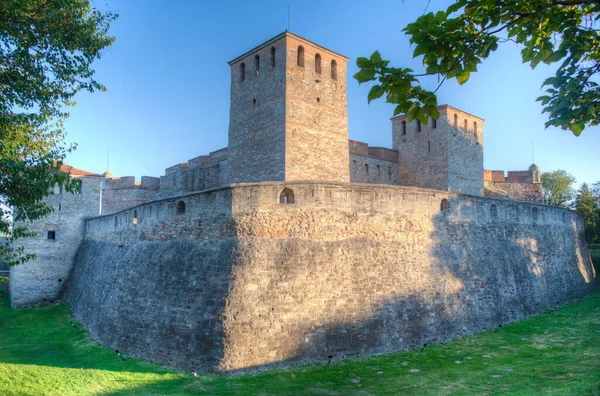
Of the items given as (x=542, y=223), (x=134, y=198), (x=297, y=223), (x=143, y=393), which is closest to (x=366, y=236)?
(x=297, y=223)

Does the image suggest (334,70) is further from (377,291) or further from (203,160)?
(377,291)

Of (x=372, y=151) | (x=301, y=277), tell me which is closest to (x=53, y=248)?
(x=301, y=277)

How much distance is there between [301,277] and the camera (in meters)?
11.0

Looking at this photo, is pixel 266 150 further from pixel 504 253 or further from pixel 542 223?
pixel 542 223

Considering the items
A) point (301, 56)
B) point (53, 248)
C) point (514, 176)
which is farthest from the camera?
point (514, 176)

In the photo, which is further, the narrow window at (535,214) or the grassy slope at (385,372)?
the narrow window at (535,214)

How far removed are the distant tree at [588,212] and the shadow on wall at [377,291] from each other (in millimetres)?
18774

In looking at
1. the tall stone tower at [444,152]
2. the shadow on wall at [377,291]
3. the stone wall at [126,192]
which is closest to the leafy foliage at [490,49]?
the shadow on wall at [377,291]

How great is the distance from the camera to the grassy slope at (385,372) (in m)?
8.79

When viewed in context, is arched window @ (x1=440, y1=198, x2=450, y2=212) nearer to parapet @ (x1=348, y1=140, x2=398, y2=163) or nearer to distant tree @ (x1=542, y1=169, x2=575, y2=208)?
parapet @ (x1=348, y1=140, x2=398, y2=163)

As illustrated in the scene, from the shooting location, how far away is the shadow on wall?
10344mm

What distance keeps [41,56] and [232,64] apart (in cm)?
1197

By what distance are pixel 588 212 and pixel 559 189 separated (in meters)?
13.4

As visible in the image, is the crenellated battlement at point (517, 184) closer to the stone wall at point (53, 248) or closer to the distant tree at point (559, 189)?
the distant tree at point (559, 189)
